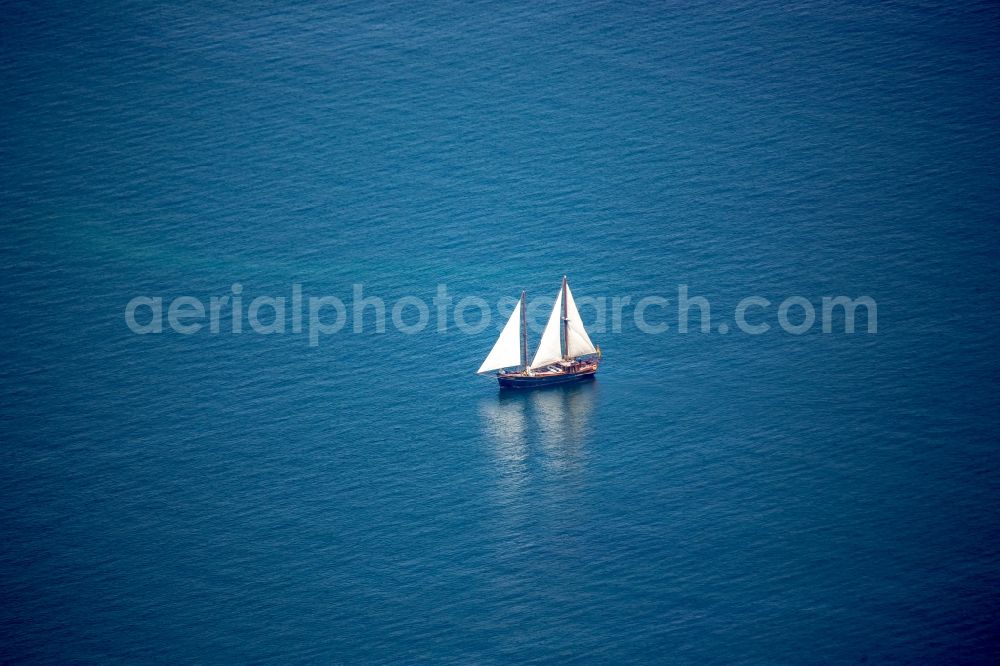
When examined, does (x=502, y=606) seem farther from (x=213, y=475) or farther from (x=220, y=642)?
→ (x=213, y=475)

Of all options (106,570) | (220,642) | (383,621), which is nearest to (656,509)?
(383,621)

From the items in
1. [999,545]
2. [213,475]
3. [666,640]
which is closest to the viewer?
[666,640]

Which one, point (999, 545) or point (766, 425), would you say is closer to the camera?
point (999, 545)

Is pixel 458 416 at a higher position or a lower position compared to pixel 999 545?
higher

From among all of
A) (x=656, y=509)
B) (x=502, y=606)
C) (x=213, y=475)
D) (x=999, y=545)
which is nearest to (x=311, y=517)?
(x=213, y=475)

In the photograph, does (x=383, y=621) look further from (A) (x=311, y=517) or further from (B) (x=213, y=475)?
(B) (x=213, y=475)

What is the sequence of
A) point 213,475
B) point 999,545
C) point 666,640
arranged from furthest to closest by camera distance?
point 213,475
point 999,545
point 666,640
